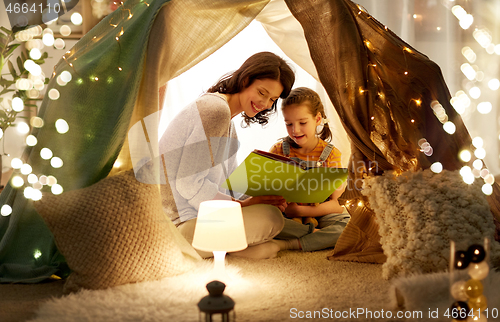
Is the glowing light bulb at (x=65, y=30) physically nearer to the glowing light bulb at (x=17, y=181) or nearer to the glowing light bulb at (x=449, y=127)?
the glowing light bulb at (x=17, y=181)

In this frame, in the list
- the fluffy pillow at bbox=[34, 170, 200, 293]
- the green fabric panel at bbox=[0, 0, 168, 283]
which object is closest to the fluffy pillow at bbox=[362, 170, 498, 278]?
the fluffy pillow at bbox=[34, 170, 200, 293]

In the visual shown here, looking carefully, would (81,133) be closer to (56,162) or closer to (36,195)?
(56,162)

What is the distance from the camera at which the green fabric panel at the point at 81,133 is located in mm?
1336

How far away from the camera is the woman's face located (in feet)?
5.39

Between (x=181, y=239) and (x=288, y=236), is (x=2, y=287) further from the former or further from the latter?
(x=288, y=236)

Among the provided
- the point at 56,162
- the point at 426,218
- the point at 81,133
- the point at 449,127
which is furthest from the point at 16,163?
the point at 449,127

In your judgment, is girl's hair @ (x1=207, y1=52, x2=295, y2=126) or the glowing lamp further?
girl's hair @ (x1=207, y1=52, x2=295, y2=126)

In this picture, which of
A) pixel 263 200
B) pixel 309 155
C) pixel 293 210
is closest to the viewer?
pixel 263 200

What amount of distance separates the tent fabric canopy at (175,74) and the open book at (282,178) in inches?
5.4

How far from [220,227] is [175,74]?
65 cm

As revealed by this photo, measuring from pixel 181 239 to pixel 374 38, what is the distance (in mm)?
1037

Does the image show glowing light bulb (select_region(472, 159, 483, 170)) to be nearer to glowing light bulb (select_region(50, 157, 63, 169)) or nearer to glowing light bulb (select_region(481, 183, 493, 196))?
glowing light bulb (select_region(481, 183, 493, 196))

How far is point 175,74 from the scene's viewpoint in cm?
150

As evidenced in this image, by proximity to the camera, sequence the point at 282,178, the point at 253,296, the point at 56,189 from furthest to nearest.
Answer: the point at 282,178, the point at 56,189, the point at 253,296
